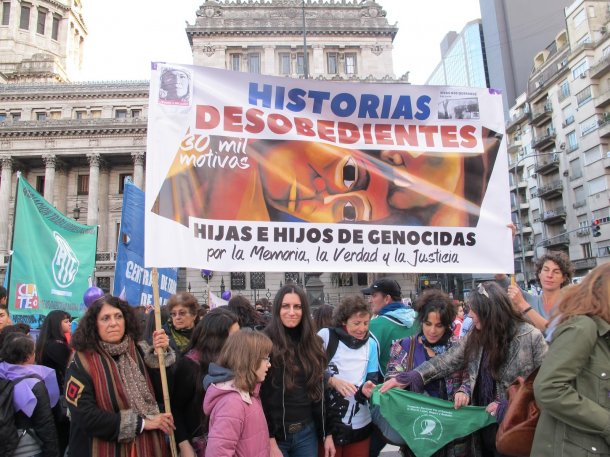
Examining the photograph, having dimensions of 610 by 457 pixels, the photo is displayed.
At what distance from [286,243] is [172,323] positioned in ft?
5.44

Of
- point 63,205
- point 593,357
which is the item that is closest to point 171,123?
point 593,357

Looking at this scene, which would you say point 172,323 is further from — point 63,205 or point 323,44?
point 63,205

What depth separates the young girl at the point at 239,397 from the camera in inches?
114

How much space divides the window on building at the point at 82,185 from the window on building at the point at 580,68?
46.6 m

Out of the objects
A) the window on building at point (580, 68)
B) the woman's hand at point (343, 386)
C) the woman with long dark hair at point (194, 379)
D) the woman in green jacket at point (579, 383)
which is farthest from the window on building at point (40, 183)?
the woman in green jacket at point (579, 383)

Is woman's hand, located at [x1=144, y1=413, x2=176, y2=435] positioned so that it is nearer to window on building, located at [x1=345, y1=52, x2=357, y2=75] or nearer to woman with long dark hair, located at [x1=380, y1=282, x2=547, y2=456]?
woman with long dark hair, located at [x1=380, y1=282, x2=547, y2=456]

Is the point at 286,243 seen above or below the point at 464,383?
above

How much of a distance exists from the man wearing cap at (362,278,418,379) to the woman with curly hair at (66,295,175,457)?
1968 millimetres

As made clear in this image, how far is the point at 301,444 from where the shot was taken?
11.6 ft

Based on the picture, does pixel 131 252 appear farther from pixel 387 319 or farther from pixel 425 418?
pixel 425 418

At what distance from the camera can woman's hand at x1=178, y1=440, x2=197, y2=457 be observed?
3.41 m

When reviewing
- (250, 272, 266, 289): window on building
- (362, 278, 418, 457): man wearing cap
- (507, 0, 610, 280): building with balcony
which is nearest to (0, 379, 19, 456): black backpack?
(362, 278, 418, 457): man wearing cap

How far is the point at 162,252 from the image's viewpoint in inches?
144

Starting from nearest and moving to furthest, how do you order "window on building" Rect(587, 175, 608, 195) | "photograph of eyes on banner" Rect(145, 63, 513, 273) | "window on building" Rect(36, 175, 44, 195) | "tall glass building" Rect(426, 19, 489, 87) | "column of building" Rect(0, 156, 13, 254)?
1. "photograph of eyes on banner" Rect(145, 63, 513, 273)
2. "window on building" Rect(587, 175, 608, 195)
3. "column of building" Rect(0, 156, 13, 254)
4. "window on building" Rect(36, 175, 44, 195)
5. "tall glass building" Rect(426, 19, 489, 87)
